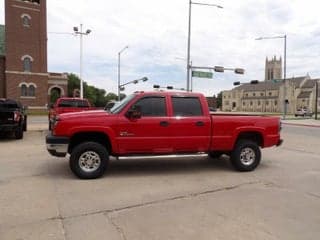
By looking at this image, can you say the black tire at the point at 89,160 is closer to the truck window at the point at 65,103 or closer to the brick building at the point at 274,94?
the truck window at the point at 65,103

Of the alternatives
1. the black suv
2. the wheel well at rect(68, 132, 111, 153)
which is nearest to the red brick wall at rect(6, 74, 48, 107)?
the black suv

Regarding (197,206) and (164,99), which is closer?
(197,206)

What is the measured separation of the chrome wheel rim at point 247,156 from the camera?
9859 mm

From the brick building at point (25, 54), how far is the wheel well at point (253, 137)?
54533 millimetres

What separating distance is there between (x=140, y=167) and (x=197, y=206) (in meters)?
3.75

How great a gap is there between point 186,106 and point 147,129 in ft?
3.76

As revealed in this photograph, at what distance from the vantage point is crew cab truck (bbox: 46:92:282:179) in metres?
8.74

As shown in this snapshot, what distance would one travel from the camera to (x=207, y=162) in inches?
433

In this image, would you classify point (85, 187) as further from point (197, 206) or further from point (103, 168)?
point (197, 206)

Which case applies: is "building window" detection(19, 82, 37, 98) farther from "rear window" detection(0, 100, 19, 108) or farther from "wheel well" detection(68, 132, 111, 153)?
"wheel well" detection(68, 132, 111, 153)

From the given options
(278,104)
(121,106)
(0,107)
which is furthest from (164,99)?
(278,104)

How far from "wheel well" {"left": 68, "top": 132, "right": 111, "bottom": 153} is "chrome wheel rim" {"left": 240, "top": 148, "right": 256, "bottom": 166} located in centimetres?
328

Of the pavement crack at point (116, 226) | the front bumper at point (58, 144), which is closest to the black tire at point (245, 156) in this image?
the front bumper at point (58, 144)

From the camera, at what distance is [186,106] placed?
9531 mm
